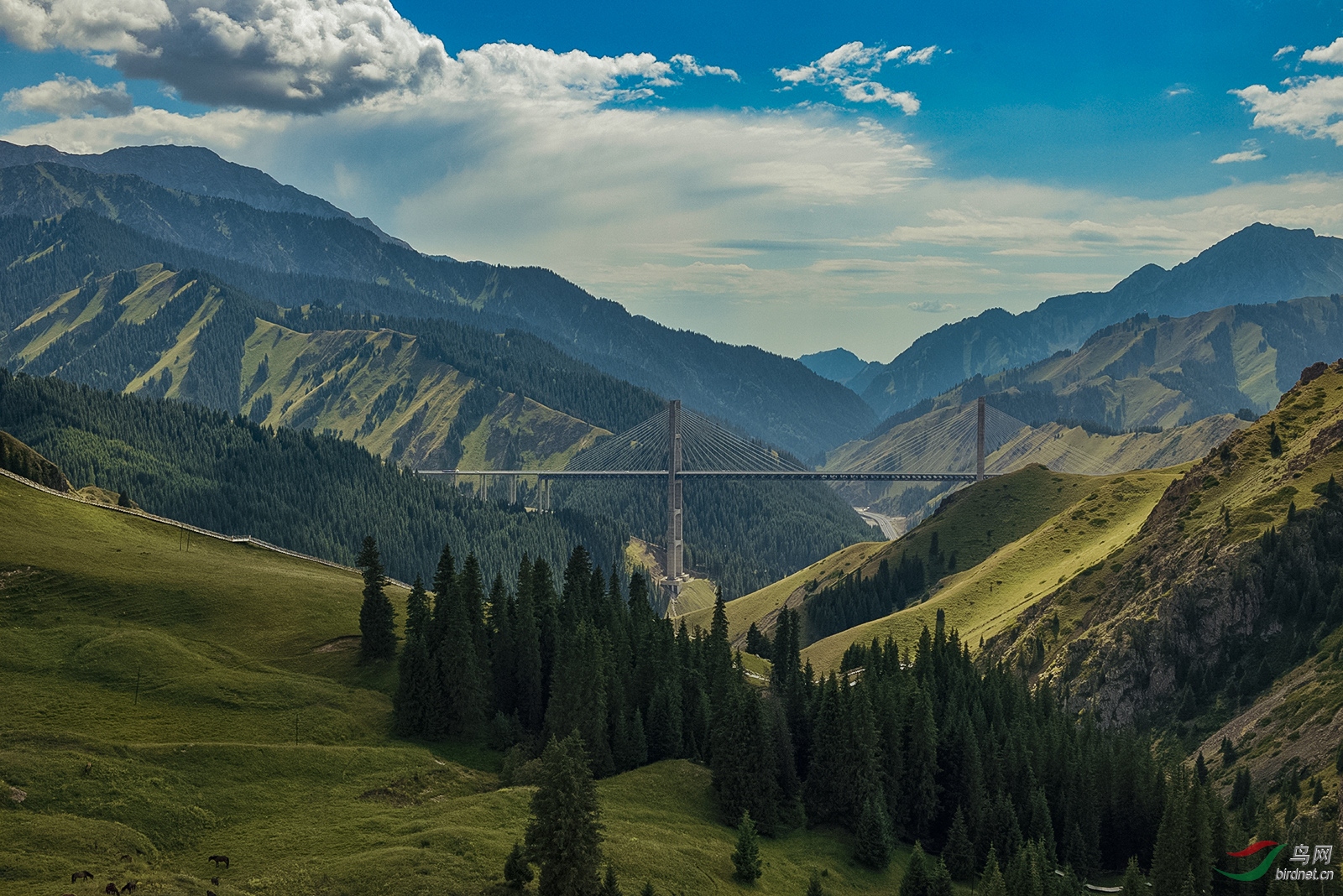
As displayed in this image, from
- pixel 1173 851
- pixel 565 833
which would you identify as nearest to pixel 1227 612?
pixel 1173 851

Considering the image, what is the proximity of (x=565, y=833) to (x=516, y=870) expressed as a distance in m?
3.47

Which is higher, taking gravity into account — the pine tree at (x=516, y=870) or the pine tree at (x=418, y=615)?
the pine tree at (x=418, y=615)

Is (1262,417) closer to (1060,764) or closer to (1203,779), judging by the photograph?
(1203,779)

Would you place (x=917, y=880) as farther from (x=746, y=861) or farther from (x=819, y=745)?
(x=819, y=745)

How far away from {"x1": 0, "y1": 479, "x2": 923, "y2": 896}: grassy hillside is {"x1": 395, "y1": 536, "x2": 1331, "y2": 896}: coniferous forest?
12.9ft

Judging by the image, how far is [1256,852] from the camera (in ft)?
287

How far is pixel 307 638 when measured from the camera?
11256 cm

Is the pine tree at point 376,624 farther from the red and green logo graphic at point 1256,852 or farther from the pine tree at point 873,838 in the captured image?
the red and green logo graphic at point 1256,852

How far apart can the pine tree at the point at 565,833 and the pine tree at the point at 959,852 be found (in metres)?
44.0

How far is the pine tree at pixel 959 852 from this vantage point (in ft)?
319

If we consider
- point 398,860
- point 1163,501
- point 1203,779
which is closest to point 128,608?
point 398,860

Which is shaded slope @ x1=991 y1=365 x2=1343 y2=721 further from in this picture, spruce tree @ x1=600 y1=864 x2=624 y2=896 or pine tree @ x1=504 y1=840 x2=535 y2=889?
pine tree @ x1=504 y1=840 x2=535 y2=889

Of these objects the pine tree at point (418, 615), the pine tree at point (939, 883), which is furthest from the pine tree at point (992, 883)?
the pine tree at point (418, 615)

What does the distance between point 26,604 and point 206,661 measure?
21.4 meters
